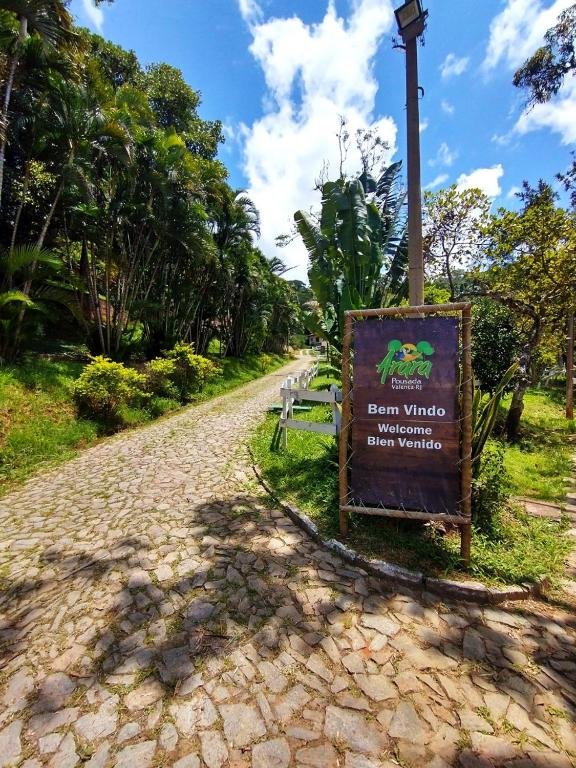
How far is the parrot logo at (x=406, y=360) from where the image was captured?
3484 millimetres

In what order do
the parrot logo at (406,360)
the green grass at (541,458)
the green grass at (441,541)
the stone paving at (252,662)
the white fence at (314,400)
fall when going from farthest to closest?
the green grass at (541,458) → the white fence at (314,400) → the parrot logo at (406,360) → the green grass at (441,541) → the stone paving at (252,662)

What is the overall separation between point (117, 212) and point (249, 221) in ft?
28.3

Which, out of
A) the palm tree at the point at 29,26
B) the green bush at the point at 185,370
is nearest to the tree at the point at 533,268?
the green bush at the point at 185,370

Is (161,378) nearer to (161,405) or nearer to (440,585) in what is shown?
(161,405)

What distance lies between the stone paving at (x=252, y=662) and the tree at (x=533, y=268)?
7.60m

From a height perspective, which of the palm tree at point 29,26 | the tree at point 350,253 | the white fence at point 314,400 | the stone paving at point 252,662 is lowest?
the stone paving at point 252,662

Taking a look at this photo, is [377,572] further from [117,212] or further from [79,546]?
[117,212]

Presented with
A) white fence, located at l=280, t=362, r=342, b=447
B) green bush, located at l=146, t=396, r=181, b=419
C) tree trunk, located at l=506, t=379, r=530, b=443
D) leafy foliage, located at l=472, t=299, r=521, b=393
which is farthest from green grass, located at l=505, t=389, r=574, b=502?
green bush, located at l=146, t=396, r=181, b=419

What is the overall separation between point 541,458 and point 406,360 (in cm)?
588

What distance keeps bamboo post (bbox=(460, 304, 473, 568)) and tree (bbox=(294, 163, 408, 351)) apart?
8.70 feet

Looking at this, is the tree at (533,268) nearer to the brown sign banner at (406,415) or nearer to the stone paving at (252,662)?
the brown sign banner at (406,415)

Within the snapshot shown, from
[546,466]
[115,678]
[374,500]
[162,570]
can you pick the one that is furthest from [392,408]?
[546,466]

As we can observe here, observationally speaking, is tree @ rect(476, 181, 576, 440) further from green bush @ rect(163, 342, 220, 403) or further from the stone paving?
green bush @ rect(163, 342, 220, 403)

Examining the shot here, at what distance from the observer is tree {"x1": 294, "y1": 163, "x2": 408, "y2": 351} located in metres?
6.05
